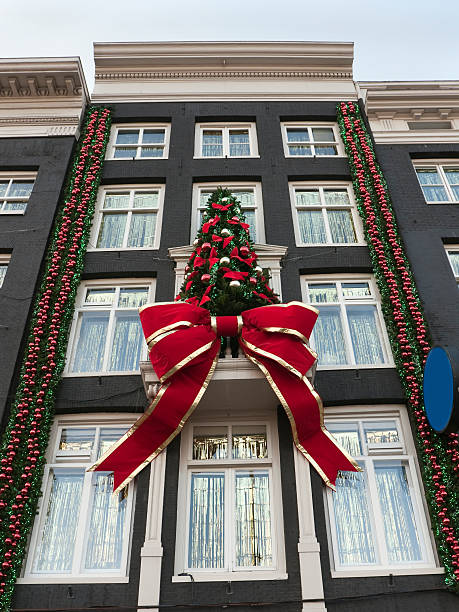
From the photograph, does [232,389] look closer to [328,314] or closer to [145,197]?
[328,314]

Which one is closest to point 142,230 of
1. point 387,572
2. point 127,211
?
point 127,211

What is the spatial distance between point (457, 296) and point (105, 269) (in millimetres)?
8288

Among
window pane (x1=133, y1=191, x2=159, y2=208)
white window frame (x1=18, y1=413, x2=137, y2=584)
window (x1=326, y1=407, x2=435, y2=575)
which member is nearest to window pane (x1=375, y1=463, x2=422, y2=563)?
window (x1=326, y1=407, x2=435, y2=575)

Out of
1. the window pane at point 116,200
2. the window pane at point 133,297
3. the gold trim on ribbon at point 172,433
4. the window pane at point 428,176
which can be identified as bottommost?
the gold trim on ribbon at point 172,433

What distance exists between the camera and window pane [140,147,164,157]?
54.0 ft

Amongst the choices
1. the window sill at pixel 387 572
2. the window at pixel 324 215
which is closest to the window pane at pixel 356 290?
the window at pixel 324 215

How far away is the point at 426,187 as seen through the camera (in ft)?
51.3

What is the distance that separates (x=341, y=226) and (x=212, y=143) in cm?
503

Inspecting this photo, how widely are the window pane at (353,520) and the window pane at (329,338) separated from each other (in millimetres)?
2627

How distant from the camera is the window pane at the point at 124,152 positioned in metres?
16.5

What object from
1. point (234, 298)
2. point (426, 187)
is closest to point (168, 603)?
point (234, 298)

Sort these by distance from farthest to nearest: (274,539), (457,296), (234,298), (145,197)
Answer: (145,197) < (457,296) < (234,298) < (274,539)

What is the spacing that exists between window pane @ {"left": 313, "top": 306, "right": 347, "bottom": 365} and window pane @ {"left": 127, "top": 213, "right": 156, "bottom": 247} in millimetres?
4803

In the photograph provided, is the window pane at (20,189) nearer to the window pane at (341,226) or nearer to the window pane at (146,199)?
the window pane at (146,199)
